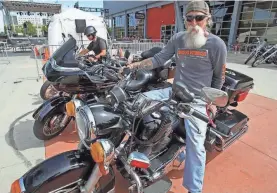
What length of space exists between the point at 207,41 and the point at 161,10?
23.5m

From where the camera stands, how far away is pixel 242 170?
269cm

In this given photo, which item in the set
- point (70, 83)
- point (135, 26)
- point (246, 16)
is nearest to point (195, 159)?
point (70, 83)

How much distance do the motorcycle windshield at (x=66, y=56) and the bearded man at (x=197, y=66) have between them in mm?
868

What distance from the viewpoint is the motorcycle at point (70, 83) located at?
2.70 meters

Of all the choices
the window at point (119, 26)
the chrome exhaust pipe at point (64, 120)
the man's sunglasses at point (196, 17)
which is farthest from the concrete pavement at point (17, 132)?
the window at point (119, 26)

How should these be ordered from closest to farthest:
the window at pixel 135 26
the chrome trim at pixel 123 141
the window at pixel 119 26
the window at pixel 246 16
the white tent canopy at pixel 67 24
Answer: the chrome trim at pixel 123 141 < the white tent canopy at pixel 67 24 < the window at pixel 246 16 < the window at pixel 135 26 < the window at pixel 119 26

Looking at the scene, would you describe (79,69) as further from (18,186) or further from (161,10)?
(161,10)

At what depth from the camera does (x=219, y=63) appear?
2152mm

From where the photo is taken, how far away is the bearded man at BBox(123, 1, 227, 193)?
6.61 ft

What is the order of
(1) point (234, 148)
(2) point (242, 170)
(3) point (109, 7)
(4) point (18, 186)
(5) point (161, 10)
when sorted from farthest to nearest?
(3) point (109, 7) → (5) point (161, 10) → (1) point (234, 148) → (2) point (242, 170) → (4) point (18, 186)

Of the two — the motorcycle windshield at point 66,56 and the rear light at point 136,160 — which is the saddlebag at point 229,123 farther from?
the motorcycle windshield at point 66,56

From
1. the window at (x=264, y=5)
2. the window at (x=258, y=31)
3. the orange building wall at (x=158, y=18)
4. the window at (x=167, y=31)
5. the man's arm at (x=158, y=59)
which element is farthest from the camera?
the window at (x=167, y=31)

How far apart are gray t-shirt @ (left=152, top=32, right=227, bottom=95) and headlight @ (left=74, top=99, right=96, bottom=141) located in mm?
1269

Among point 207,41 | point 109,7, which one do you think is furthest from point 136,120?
point 109,7
